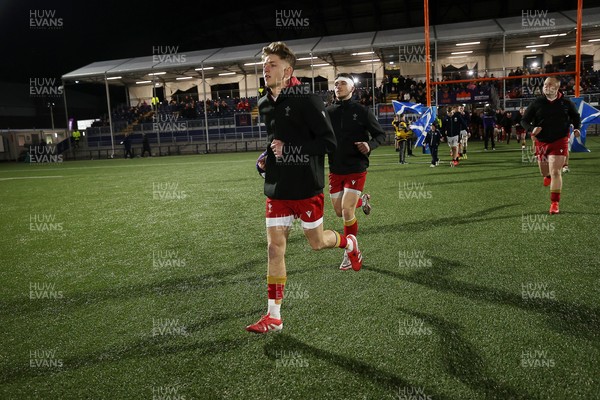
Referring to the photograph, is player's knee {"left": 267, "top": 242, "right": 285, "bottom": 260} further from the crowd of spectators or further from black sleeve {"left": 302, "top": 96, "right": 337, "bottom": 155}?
the crowd of spectators

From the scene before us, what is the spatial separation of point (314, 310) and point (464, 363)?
1.39 meters

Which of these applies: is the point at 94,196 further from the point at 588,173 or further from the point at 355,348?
the point at 588,173

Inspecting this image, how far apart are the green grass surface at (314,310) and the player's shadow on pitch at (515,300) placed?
2cm

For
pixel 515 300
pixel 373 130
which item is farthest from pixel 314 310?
pixel 373 130

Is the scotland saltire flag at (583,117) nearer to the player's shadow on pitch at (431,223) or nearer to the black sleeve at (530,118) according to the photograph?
the black sleeve at (530,118)

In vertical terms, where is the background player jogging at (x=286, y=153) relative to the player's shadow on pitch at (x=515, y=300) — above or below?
above

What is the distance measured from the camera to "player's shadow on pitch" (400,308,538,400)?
8.19ft

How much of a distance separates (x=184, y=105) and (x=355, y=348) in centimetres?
3629

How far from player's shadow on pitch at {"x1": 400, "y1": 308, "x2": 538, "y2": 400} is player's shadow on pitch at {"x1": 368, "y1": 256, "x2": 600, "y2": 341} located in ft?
2.35

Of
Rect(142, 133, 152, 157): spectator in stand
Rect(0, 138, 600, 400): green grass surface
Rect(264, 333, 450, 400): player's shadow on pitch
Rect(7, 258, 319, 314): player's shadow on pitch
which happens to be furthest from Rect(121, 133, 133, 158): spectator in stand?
Rect(264, 333, 450, 400): player's shadow on pitch

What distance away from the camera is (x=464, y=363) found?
282 cm

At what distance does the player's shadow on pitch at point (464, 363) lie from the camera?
250 centimetres

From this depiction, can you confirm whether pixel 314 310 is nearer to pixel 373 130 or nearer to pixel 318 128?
pixel 318 128

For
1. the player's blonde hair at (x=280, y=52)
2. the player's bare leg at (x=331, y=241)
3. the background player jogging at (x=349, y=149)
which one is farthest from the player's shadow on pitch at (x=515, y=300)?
the player's blonde hair at (x=280, y=52)
